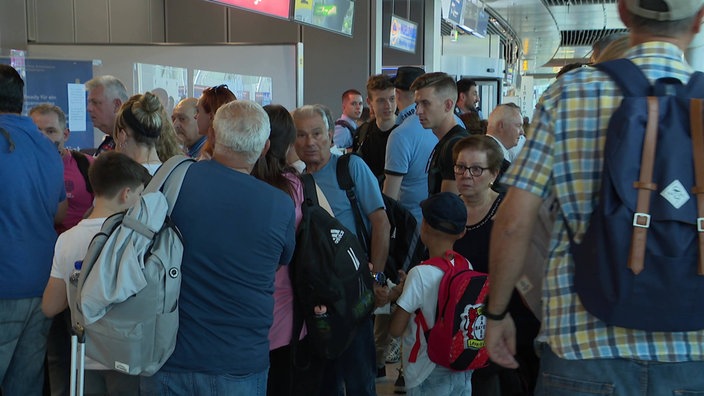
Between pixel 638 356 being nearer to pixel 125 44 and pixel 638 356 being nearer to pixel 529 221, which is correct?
pixel 529 221

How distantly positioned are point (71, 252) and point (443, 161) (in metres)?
1.87

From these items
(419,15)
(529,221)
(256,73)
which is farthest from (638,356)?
(419,15)

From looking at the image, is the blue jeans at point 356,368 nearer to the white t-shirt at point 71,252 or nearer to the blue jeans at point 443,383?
the blue jeans at point 443,383

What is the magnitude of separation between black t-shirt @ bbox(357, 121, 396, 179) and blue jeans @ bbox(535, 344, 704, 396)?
11.7 ft

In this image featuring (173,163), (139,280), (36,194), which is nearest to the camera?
(139,280)

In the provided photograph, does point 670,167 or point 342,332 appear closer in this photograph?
point 670,167

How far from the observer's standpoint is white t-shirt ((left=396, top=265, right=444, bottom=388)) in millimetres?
2572

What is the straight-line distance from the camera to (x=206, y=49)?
6.86 m

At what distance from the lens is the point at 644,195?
141 centimetres

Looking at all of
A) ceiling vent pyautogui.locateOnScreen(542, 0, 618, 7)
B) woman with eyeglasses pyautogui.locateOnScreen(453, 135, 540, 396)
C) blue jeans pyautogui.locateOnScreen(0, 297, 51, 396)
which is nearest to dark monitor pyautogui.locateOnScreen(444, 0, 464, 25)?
woman with eyeglasses pyautogui.locateOnScreen(453, 135, 540, 396)

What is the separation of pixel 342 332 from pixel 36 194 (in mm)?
1286

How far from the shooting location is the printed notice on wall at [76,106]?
585cm

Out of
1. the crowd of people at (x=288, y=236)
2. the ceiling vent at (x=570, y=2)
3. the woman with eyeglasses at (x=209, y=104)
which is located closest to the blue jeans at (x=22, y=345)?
the crowd of people at (x=288, y=236)

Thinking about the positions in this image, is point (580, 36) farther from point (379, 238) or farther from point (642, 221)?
point (642, 221)
